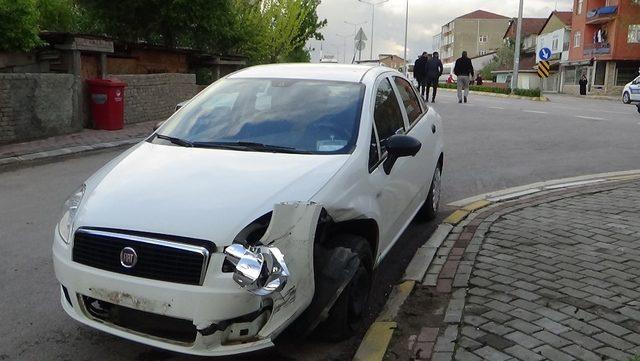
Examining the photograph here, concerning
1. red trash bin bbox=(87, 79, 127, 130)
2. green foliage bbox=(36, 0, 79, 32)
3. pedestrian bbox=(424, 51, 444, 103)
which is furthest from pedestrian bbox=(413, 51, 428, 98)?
red trash bin bbox=(87, 79, 127, 130)

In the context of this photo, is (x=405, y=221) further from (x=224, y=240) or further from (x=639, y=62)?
(x=639, y=62)

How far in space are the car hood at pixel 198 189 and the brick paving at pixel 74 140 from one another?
7.12 metres

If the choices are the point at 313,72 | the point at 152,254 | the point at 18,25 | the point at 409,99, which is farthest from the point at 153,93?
the point at 152,254

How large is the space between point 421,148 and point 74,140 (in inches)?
328

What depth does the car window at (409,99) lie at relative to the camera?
5.49 metres

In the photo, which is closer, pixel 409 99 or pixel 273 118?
pixel 273 118

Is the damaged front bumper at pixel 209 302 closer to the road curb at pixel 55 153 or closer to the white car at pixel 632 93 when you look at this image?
the road curb at pixel 55 153

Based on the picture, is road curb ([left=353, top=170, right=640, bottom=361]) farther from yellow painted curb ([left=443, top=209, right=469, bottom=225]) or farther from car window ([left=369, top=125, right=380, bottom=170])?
car window ([left=369, top=125, right=380, bottom=170])

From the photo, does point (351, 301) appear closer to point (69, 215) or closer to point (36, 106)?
point (69, 215)

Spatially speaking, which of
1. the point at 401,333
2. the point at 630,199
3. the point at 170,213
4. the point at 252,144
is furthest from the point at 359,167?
the point at 630,199

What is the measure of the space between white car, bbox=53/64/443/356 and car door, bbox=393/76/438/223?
1.69 feet

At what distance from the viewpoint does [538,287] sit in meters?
4.34

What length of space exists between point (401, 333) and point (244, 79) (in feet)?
7.91

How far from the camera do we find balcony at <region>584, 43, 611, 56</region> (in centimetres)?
5005
